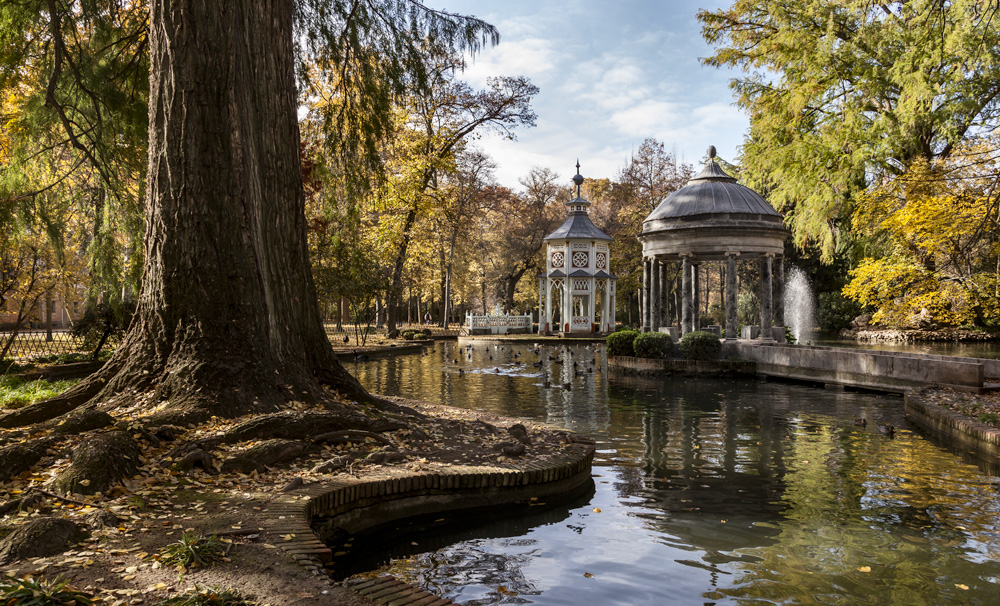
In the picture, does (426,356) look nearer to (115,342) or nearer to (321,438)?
(115,342)

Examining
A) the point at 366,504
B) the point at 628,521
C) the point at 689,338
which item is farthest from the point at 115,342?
the point at 689,338

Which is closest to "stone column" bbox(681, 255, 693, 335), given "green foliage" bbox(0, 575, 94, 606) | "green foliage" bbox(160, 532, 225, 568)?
"green foliage" bbox(160, 532, 225, 568)

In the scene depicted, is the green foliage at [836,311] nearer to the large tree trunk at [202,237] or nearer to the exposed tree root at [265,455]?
the large tree trunk at [202,237]

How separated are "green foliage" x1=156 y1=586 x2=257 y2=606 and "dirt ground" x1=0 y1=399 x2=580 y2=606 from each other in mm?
72

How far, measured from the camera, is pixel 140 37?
948cm

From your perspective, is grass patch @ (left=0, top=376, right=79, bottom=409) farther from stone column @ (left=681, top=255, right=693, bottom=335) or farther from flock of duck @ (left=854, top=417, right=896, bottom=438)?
stone column @ (left=681, top=255, right=693, bottom=335)

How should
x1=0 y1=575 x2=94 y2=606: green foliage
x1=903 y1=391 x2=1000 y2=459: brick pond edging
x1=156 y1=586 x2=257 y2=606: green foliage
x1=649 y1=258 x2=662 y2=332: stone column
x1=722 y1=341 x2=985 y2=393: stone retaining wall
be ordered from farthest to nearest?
1. x1=649 y1=258 x2=662 y2=332: stone column
2. x1=722 y1=341 x2=985 y2=393: stone retaining wall
3. x1=903 y1=391 x2=1000 y2=459: brick pond edging
4. x1=156 y1=586 x2=257 y2=606: green foliage
5. x1=0 y1=575 x2=94 y2=606: green foliage

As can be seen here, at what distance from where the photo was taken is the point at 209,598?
3.19m

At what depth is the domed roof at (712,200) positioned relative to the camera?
68.9 ft

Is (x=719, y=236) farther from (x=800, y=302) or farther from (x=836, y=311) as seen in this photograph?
(x=800, y=302)

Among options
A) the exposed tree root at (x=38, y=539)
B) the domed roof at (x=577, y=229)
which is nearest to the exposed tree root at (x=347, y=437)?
the exposed tree root at (x=38, y=539)

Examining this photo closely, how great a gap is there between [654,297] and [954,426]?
14316mm

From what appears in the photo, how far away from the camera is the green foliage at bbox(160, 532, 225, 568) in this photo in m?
3.66

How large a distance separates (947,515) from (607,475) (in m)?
3.36
